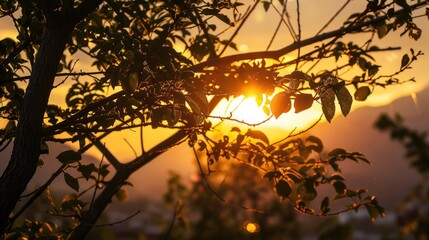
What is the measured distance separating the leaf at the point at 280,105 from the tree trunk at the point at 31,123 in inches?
40.7

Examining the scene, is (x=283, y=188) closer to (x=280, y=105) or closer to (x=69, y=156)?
(x=280, y=105)

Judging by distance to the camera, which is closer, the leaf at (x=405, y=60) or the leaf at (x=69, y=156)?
the leaf at (x=69, y=156)

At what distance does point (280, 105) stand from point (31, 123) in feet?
3.72

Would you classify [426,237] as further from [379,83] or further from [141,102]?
[141,102]

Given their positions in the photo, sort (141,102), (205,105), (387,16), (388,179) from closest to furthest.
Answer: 1. (205,105)
2. (141,102)
3. (387,16)
4. (388,179)

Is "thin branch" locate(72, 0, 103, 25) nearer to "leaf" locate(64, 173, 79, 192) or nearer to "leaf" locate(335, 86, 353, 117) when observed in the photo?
"leaf" locate(64, 173, 79, 192)

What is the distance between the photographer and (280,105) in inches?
72.7

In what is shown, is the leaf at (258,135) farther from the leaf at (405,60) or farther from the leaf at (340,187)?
the leaf at (405,60)

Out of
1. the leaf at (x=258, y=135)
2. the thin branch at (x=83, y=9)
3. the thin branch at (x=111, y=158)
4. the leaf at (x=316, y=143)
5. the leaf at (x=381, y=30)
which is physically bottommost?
the leaf at (x=258, y=135)

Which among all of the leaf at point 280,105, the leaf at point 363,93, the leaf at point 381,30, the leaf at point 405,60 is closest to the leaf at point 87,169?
the leaf at point 280,105

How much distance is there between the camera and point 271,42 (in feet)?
11.5

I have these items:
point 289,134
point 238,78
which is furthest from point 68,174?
point 289,134

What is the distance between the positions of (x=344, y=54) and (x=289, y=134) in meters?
1.07

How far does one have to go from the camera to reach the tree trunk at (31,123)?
2154mm
